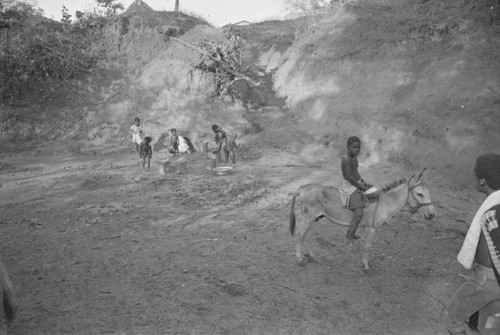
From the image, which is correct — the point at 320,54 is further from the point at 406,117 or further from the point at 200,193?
the point at 200,193

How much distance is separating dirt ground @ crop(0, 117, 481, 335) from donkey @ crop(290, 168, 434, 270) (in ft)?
2.21

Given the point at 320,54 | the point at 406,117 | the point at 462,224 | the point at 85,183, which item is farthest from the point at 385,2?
the point at 85,183

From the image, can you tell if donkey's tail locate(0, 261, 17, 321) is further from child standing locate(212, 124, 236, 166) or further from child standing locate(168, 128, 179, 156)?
child standing locate(168, 128, 179, 156)

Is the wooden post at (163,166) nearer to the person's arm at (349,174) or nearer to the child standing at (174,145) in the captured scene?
the child standing at (174,145)

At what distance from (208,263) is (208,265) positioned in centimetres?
8

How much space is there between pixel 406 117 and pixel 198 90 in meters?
10.8

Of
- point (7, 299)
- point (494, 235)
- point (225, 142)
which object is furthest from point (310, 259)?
point (225, 142)

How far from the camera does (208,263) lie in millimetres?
6109

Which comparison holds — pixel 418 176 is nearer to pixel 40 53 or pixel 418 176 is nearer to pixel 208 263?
pixel 208 263

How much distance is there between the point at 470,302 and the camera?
308 centimetres

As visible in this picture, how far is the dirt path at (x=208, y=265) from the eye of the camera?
4.58m

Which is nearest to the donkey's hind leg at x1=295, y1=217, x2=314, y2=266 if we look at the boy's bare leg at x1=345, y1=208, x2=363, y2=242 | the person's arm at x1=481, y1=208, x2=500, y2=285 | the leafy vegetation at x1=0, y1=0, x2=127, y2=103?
the boy's bare leg at x1=345, y1=208, x2=363, y2=242

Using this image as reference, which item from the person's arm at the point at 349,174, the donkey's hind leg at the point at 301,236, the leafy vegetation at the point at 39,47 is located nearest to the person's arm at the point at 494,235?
the person's arm at the point at 349,174

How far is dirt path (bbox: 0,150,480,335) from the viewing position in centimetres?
458
